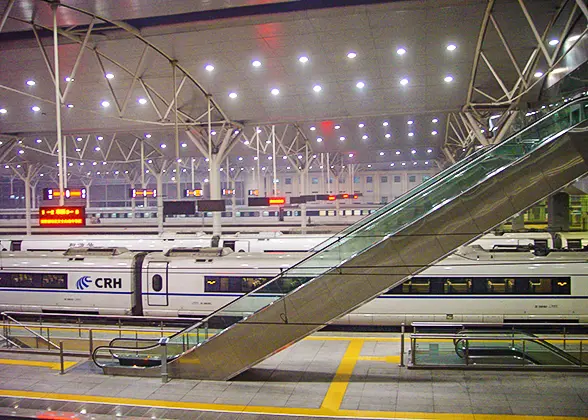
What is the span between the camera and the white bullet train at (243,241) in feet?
59.2

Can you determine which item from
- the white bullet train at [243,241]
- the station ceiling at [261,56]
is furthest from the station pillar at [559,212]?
the station ceiling at [261,56]

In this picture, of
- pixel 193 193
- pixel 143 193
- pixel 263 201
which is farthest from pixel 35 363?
pixel 143 193

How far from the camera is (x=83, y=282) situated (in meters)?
16.0

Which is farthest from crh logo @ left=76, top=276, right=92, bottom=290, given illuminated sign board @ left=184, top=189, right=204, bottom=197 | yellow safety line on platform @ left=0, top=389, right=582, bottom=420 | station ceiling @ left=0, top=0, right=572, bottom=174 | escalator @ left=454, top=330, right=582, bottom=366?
escalator @ left=454, top=330, right=582, bottom=366

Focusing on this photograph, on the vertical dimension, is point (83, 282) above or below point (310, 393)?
above

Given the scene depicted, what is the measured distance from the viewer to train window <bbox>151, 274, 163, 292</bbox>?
1519 centimetres

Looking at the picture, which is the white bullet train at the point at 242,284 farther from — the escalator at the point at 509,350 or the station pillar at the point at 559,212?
the station pillar at the point at 559,212

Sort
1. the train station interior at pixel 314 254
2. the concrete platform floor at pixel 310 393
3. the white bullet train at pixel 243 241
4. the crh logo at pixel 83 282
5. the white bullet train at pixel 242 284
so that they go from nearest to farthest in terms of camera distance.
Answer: the concrete platform floor at pixel 310 393
the train station interior at pixel 314 254
the white bullet train at pixel 242 284
the crh logo at pixel 83 282
the white bullet train at pixel 243 241

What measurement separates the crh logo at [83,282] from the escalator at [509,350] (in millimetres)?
11192

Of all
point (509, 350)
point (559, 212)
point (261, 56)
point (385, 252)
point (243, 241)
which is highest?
point (261, 56)

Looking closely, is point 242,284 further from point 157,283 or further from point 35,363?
point 35,363

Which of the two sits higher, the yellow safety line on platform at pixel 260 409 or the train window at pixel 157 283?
the train window at pixel 157 283

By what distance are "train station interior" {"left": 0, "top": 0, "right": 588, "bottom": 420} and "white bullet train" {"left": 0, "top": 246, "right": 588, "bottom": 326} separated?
0.05 meters

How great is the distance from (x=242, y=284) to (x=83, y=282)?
17.2 feet
